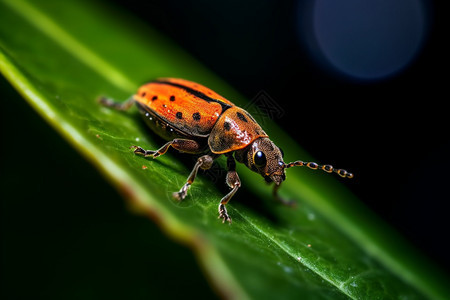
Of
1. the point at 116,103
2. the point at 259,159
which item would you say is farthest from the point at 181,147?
the point at 116,103

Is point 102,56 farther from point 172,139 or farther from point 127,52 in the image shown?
point 172,139

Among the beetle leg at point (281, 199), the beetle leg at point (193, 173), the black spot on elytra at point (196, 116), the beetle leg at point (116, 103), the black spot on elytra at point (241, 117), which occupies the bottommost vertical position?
the beetle leg at point (116, 103)

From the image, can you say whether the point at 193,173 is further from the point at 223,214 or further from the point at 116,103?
the point at 116,103

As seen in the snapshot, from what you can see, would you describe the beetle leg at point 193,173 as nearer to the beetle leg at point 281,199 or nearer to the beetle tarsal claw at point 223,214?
the beetle tarsal claw at point 223,214

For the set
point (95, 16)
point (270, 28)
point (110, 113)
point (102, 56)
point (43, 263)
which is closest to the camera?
point (43, 263)

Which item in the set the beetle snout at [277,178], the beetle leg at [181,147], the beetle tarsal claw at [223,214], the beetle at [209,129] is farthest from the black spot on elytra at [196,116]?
the beetle tarsal claw at [223,214]

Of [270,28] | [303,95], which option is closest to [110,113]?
[303,95]
